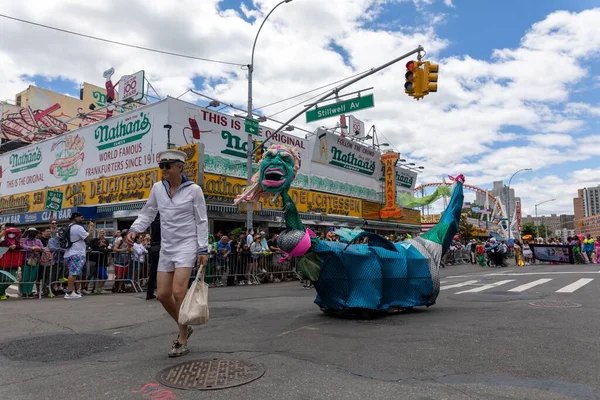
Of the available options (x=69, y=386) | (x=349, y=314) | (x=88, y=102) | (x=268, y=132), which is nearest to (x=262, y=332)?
(x=349, y=314)

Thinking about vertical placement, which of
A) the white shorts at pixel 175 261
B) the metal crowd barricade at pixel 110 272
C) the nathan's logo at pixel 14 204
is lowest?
the metal crowd barricade at pixel 110 272

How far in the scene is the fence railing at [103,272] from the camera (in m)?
9.98

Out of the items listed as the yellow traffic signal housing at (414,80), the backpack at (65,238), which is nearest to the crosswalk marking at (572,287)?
the yellow traffic signal housing at (414,80)

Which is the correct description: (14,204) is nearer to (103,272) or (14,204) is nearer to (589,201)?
(103,272)

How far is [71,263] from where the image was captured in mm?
10016

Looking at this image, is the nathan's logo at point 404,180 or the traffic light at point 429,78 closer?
the traffic light at point 429,78

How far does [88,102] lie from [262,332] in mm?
52296

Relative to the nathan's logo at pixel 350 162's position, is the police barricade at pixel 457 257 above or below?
below

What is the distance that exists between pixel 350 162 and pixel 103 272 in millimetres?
19676

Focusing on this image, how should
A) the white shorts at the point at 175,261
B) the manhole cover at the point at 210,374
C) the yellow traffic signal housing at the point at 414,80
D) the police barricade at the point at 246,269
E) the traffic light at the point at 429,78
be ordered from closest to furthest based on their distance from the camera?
the manhole cover at the point at 210,374
the white shorts at the point at 175,261
the traffic light at the point at 429,78
the yellow traffic signal housing at the point at 414,80
the police barricade at the point at 246,269

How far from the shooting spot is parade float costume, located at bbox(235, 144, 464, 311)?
6.47 m

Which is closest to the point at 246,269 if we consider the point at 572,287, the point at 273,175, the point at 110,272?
the point at 110,272

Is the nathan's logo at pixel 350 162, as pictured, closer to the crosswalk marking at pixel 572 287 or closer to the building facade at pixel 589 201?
the crosswalk marking at pixel 572 287

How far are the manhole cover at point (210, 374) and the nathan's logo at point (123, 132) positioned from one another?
52.3 feet
